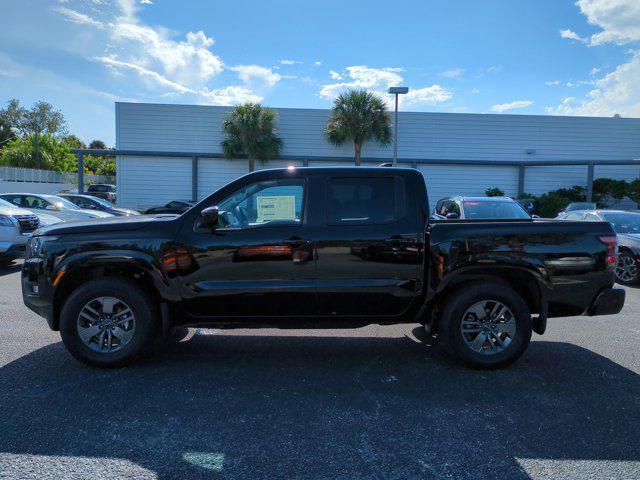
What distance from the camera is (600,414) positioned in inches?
146

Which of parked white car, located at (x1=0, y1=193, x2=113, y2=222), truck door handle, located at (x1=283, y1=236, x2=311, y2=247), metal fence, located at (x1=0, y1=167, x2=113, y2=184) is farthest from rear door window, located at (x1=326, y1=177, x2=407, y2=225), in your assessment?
metal fence, located at (x1=0, y1=167, x2=113, y2=184)

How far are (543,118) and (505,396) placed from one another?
2546 cm

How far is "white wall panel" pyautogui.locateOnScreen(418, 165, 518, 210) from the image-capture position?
25469 millimetres

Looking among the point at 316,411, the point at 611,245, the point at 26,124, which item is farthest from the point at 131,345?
the point at 26,124

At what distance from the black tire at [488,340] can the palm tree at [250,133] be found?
65.9 ft

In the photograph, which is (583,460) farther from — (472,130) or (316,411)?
(472,130)

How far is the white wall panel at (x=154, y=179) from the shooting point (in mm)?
25156

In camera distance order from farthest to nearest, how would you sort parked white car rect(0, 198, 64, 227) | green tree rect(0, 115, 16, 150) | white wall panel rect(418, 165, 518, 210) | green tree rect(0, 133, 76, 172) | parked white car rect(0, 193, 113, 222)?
green tree rect(0, 115, 16, 150) → green tree rect(0, 133, 76, 172) → white wall panel rect(418, 165, 518, 210) → parked white car rect(0, 193, 113, 222) → parked white car rect(0, 198, 64, 227)

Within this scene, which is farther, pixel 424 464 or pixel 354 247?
pixel 354 247

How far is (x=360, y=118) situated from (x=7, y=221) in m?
17.2

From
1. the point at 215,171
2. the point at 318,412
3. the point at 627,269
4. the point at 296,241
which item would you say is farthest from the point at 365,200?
the point at 215,171

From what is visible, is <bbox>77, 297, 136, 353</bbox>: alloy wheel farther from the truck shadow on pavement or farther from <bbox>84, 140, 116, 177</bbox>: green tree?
<bbox>84, 140, 116, 177</bbox>: green tree

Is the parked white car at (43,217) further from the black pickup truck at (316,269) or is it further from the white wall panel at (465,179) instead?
the white wall panel at (465,179)

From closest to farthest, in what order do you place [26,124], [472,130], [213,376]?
1. [213,376]
2. [472,130]
3. [26,124]
